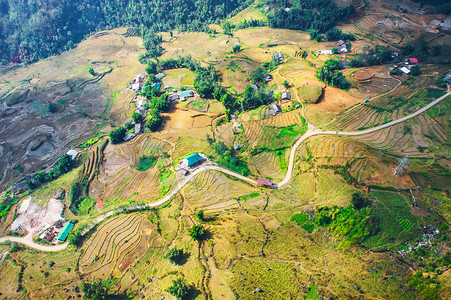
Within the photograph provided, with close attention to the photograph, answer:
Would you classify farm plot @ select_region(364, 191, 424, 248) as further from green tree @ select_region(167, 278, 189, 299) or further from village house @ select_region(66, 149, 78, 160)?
village house @ select_region(66, 149, 78, 160)

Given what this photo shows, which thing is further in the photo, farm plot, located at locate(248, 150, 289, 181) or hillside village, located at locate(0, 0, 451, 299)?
farm plot, located at locate(248, 150, 289, 181)

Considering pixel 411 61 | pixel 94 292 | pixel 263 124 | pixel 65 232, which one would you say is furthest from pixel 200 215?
pixel 411 61

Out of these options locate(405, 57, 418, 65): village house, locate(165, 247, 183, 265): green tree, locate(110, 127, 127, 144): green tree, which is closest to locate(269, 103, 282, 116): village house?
locate(110, 127, 127, 144): green tree

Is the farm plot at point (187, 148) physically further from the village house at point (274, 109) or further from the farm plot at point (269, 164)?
the village house at point (274, 109)

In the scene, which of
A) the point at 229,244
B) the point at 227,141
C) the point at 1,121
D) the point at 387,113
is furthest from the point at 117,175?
the point at 387,113

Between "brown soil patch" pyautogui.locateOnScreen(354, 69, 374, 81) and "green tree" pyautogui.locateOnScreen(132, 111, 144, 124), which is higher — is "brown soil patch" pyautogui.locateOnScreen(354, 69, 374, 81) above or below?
above

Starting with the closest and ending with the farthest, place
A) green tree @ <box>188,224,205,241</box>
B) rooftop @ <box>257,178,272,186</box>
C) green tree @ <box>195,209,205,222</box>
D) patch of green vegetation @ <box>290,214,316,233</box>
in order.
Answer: green tree @ <box>188,224,205,241</box>, patch of green vegetation @ <box>290,214,316,233</box>, green tree @ <box>195,209,205,222</box>, rooftop @ <box>257,178,272,186</box>
